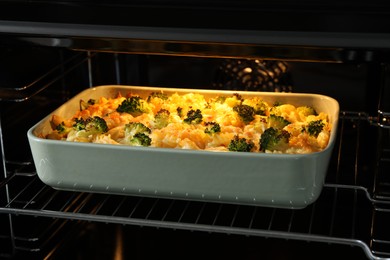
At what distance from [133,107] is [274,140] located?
0.33 m

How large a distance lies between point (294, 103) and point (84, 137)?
44 cm

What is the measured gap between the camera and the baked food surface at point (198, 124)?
1243 millimetres

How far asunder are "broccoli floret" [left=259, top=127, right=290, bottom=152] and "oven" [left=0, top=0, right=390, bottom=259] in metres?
0.13

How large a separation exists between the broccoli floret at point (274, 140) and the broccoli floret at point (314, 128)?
71 millimetres

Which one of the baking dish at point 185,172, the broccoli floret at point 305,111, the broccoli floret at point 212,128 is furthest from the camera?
the broccoli floret at point 305,111

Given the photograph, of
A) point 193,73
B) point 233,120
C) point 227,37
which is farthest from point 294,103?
point 227,37

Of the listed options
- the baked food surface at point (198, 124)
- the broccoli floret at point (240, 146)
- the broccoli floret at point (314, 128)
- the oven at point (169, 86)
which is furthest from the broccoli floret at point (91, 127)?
the broccoli floret at point (314, 128)

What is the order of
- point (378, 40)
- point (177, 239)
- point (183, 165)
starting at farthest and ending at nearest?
point (177, 239) < point (183, 165) < point (378, 40)

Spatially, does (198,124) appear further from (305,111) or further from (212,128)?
(305,111)

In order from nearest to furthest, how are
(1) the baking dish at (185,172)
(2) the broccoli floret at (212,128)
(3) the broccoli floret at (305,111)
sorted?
(1) the baking dish at (185,172) < (2) the broccoli floret at (212,128) < (3) the broccoli floret at (305,111)

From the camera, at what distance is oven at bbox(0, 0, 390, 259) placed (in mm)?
1174

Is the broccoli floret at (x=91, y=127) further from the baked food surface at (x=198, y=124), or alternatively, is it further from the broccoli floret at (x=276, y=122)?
the broccoli floret at (x=276, y=122)

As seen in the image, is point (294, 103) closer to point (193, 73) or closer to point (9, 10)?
point (193, 73)

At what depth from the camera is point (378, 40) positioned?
1.06 metres
